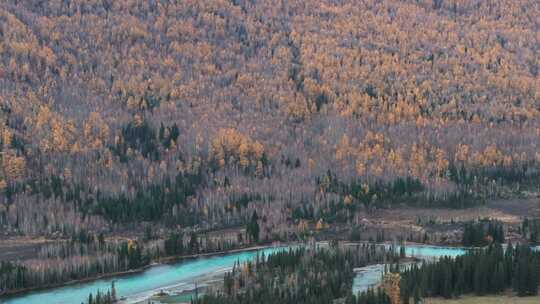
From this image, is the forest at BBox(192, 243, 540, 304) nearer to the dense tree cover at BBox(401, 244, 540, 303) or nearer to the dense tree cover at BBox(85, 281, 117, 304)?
the dense tree cover at BBox(401, 244, 540, 303)

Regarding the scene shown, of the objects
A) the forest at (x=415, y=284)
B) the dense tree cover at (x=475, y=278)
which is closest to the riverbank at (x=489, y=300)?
the forest at (x=415, y=284)

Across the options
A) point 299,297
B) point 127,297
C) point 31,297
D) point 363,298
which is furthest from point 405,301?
point 31,297

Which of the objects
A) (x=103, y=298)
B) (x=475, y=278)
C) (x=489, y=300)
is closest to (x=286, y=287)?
(x=475, y=278)

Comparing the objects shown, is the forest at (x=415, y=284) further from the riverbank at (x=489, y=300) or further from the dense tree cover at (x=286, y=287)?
the riverbank at (x=489, y=300)

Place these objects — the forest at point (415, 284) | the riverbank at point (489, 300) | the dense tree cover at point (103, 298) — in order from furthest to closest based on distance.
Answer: the dense tree cover at point (103, 298) < the forest at point (415, 284) < the riverbank at point (489, 300)

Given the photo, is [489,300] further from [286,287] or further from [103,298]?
[103,298]

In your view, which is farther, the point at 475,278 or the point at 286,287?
the point at 286,287

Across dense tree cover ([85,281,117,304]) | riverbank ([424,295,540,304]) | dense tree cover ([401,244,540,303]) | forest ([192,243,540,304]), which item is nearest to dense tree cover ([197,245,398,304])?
forest ([192,243,540,304])

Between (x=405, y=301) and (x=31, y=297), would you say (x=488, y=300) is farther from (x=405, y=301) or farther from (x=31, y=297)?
(x=31, y=297)
